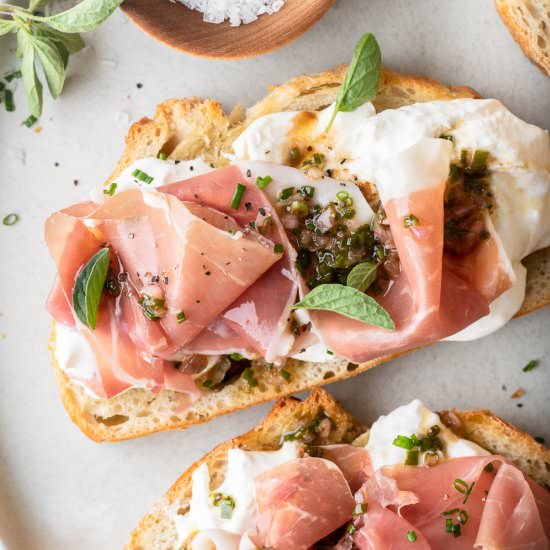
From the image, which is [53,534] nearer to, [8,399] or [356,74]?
[8,399]

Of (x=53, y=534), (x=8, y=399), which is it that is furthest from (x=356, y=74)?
(x=53, y=534)

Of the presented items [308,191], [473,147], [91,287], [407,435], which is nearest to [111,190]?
[91,287]

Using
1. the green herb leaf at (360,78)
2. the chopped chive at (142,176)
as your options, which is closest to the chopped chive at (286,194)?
the green herb leaf at (360,78)

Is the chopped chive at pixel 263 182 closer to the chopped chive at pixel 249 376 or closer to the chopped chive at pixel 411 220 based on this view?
the chopped chive at pixel 411 220

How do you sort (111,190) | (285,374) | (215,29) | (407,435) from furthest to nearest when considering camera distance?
(215,29) < (285,374) < (111,190) < (407,435)

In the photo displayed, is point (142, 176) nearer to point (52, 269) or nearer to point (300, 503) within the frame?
point (52, 269)

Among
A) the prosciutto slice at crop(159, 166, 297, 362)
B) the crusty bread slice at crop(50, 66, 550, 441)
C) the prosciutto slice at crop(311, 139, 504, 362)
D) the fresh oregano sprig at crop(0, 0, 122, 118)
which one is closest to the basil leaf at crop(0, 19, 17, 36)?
the fresh oregano sprig at crop(0, 0, 122, 118)
